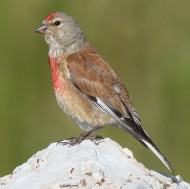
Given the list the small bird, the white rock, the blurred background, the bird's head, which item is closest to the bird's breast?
the small bird

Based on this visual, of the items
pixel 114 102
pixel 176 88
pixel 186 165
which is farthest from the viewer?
pixel 176 88

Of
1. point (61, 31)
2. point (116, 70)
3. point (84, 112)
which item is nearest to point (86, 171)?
point (84, 112)

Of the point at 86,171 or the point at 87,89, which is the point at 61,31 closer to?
the point at 87,89

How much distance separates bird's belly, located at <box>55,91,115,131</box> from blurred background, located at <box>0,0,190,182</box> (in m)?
1.32

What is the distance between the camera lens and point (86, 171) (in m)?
6.45

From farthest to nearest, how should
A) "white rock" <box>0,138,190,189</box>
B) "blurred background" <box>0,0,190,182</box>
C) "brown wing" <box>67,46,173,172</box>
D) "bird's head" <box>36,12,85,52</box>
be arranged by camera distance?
"blurred background" <box>0,0,190,182</box>, "bird's head" <box>36,12,85,52</box>, "brown wing" <box>67,46,173,172</box>, "white rock" <box>0,138,190,189</box>

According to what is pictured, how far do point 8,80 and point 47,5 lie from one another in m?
0.89

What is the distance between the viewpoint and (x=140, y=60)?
1018cm

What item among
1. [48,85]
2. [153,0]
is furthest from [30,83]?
[153,0]

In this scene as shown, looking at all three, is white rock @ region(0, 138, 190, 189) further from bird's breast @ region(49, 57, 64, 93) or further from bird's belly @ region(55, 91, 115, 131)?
bird's breast @ region(49, 57, 64, 93)

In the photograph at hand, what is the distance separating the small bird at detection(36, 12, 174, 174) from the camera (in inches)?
308

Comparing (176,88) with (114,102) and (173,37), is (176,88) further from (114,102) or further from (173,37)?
(114,102)

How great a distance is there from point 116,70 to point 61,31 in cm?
189

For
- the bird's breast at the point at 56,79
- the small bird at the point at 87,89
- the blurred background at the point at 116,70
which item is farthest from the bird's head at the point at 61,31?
the blurred background at the point at 116,70
